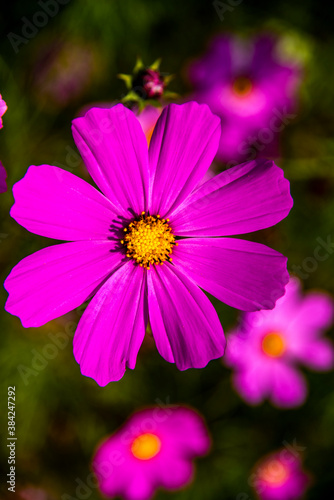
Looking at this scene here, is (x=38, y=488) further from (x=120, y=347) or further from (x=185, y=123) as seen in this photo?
(x=185, y=123)

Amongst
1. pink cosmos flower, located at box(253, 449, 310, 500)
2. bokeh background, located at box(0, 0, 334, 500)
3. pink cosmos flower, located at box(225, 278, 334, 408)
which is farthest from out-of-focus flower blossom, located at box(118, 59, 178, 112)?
pink cosmos flower, located at box(253, 449, 310, 500)

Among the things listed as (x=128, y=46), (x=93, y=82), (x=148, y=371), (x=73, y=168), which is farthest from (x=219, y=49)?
(x=148, y=371)

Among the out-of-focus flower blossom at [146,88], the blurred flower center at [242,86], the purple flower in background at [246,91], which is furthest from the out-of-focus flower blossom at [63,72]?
the out-of-focus flower blossom at [146,88]

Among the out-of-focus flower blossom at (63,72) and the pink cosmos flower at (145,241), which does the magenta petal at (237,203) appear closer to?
the pink cosmos flower at (145,241)

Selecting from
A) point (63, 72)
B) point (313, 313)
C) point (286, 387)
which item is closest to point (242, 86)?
point (63, 72)

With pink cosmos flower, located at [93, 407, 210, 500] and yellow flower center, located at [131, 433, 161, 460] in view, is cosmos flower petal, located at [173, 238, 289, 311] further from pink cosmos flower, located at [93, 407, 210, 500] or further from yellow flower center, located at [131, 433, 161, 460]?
yellow flower center, located at [131, 433, 161, 460]

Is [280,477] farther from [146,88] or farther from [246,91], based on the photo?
[146,88]

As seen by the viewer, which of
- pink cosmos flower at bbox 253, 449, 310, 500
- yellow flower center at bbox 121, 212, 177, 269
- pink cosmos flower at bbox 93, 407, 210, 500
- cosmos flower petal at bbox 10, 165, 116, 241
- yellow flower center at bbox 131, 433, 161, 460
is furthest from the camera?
pink cosmos flower at bbox 253, 449, 310, 500
